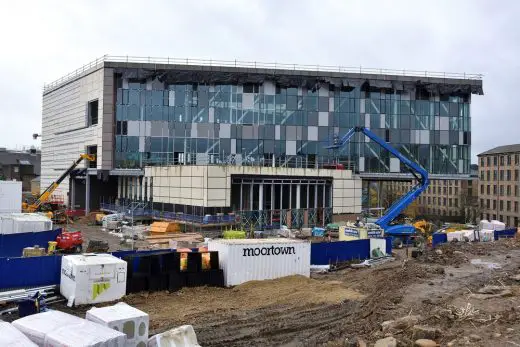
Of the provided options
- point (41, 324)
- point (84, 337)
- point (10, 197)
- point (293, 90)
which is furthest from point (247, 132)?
point (84, 337)

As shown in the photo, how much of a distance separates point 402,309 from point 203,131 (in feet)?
129

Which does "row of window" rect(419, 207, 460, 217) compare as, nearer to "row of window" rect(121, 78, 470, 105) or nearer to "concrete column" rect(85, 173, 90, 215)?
"row of window" rect(121, 78, 470, 105)

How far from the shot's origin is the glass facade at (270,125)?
53.7 m

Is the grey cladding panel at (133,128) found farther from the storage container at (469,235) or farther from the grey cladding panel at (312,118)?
the storage container at (469,235)

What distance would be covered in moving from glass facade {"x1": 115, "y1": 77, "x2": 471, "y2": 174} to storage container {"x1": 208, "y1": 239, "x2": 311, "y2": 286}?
29.3 meters

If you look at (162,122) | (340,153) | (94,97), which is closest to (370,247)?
(340,153)

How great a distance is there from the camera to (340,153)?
54812 mm

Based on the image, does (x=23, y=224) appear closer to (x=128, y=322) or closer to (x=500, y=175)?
(x=128, y=322)

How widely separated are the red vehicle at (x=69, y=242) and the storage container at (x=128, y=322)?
19.8m

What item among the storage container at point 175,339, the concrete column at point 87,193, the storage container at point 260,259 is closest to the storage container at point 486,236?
the storage container at point 260,259

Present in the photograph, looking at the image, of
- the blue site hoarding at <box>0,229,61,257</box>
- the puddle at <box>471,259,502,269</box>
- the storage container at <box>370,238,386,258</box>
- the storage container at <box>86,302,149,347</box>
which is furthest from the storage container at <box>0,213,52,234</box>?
the puddle at <box>471,259,502,269</box>

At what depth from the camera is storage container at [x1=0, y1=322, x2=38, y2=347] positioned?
10312 millimetres

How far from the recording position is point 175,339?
41.0ft

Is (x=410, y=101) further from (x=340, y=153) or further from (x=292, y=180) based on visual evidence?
(x=292, y=180)
